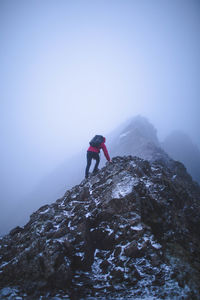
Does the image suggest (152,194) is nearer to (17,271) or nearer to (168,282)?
(168,282)

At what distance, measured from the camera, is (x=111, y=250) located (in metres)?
7.13

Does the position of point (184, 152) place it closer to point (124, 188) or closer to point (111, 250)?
point (124, 188)

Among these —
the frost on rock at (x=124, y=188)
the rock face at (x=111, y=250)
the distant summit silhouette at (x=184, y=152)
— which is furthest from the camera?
the distant summit silhouette at (x=184, y=152)

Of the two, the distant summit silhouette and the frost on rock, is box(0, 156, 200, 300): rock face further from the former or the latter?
the distant summit silhouette

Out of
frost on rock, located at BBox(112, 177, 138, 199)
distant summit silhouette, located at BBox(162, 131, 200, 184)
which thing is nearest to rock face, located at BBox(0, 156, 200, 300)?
frost on rock, located at BBox(112, 177, 138, 199)

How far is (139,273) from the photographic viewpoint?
5.85 meters

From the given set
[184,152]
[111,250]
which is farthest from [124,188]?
[184,152]

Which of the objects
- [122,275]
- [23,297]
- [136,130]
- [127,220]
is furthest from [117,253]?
[136,130]

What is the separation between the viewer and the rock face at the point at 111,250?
5.50m

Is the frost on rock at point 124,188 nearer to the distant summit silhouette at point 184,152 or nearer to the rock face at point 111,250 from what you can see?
the rock face at point 111,250

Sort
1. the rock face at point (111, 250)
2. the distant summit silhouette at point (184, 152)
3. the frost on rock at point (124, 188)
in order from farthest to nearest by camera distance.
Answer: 1. the distant summit silhouette at point (184, 152)
2. the frost on rock at point (124, 188)
3. the rock face at point (111, 250)

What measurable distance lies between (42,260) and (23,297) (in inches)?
48.4

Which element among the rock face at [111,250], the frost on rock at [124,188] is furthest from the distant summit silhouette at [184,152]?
the rock face at [111,250]

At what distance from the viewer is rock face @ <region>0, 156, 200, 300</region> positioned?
18.0 feet
